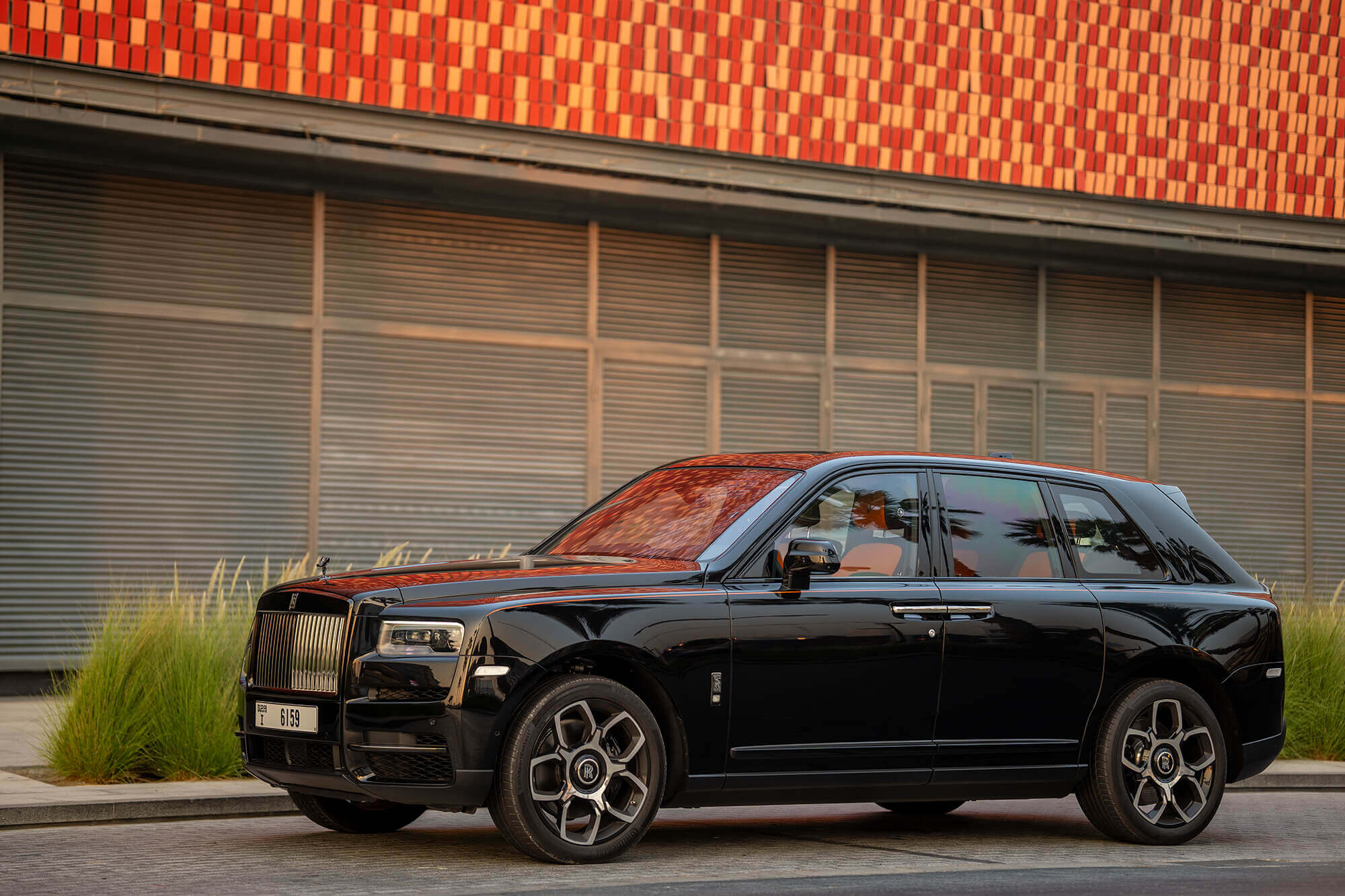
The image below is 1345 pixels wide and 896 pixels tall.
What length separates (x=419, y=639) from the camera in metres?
6.73

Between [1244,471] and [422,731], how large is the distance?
14.9m

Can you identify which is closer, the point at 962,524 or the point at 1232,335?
the point at 962,524

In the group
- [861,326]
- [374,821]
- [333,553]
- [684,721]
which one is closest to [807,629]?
[684,721]

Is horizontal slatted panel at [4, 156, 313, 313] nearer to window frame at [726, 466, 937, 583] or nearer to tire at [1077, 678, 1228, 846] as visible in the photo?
window frame at [726, 466, 937, 583]

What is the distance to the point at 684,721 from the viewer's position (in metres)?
7.09

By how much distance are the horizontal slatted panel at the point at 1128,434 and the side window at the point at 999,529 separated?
10.8 meters

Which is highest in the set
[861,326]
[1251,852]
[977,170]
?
[977,170]

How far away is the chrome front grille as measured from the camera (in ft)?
22.6

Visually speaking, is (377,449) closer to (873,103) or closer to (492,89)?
(492,89)

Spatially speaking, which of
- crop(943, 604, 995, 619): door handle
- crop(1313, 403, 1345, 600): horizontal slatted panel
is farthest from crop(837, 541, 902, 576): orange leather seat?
crop(1313, 403, 1345, 600): horizontal slatted panel

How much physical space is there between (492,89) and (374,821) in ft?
29.4

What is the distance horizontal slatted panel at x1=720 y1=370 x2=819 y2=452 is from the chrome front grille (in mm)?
9690

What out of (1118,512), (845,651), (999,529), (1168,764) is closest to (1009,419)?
(1118,512)

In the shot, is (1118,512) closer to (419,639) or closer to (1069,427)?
(419,639)
